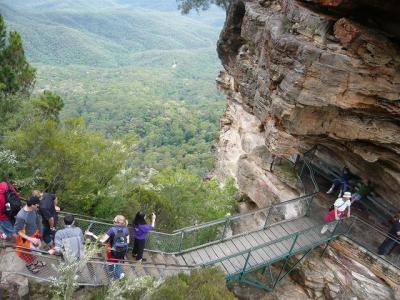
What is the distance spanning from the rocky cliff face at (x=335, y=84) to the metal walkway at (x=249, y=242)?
152cm

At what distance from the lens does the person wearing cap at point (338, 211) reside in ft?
45.7

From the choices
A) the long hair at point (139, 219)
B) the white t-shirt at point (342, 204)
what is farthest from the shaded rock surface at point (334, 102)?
the long hair at point (139, 219)

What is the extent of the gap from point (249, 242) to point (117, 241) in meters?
6.14

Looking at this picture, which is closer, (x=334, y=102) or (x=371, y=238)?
(x=334, y=102)

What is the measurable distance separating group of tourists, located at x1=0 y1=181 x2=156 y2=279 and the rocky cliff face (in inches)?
260

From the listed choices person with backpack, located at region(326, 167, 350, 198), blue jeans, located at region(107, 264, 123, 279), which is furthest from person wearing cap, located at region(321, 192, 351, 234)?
blue jeans, located at region(107, 264, 123, 279)

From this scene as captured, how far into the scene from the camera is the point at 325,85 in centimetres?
1210

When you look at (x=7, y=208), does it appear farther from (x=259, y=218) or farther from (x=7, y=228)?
(x=259, y=218)

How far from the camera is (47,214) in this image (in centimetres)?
966

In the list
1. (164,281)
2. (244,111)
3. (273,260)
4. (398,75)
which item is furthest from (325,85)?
(244,111)

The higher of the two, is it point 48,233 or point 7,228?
point 7,228

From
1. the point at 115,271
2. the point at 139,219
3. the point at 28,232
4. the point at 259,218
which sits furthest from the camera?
the point at 259,218

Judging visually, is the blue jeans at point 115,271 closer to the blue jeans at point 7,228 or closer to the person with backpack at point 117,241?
the person with backpack at point 117,241

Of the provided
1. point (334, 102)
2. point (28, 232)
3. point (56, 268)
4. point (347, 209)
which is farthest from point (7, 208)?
point (347, 209)
